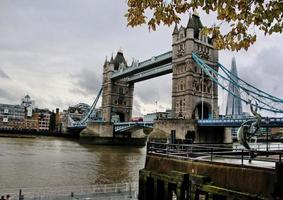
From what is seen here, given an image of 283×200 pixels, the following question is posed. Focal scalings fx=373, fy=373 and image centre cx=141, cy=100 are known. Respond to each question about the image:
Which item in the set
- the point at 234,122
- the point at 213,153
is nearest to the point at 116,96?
the point at 234,122

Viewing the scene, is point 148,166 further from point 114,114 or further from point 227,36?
point 114,114

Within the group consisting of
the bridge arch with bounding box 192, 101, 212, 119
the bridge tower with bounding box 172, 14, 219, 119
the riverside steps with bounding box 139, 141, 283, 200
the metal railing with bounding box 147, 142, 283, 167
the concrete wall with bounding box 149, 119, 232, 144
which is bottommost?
the riverside steps with bounding box 139, 141, 283, 200

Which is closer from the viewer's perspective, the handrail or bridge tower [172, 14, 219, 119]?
the handrail

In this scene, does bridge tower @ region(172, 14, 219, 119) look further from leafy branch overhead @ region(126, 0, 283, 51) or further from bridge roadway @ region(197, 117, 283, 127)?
leafy branch overhead @ region(126, 0, 283, 51)

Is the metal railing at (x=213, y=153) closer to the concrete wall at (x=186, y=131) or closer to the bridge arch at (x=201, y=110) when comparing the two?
the concrete wall at (x=186, y=131)

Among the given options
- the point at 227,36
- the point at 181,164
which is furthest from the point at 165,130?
the point at 227,36

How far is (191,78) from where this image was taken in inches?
2539

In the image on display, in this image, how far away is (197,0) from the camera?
5.82 metres

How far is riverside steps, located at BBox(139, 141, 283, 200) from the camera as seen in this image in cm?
914

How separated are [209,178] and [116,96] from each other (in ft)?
306

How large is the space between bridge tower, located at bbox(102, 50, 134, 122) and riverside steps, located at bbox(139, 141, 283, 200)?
286ft

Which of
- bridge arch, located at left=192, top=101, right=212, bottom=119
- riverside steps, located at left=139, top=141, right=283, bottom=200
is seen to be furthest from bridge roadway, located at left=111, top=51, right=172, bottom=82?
riverside steps, located at left=139, top=141, right=283, bottom=200

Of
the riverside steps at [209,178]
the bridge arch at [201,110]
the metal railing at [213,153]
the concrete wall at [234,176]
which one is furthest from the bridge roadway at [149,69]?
the concrete wall at [234,176]

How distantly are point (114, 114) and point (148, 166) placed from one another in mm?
89577
